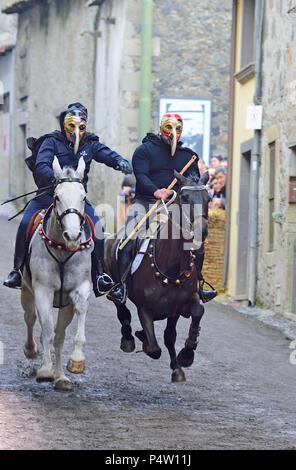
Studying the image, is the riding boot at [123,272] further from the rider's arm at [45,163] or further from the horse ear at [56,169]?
the horse ear at [56,169]

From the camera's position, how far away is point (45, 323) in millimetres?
9914

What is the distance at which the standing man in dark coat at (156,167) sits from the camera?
10.5 metres

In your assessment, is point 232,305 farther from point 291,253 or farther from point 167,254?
point 167,254

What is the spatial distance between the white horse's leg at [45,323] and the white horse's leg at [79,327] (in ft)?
0.69

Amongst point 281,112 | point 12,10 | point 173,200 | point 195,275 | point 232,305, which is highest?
point 12,10

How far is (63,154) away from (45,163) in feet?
0.86

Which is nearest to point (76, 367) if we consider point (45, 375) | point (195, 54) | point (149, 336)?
point (45, 375)

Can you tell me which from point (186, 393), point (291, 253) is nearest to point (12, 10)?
point (291, 253)

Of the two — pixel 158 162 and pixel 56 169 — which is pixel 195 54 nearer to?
pixel 158 162

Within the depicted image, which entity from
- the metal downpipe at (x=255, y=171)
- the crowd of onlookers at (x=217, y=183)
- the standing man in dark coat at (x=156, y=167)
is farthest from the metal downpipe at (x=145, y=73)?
the standing man in dark coat at (x=156, y=167)

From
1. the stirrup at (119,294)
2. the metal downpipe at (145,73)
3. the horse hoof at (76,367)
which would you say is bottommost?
the horse hoof at (76,367)

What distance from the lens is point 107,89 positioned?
27016 mm

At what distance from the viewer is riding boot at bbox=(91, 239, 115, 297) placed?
34.4 ft

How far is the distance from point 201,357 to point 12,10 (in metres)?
24.1
